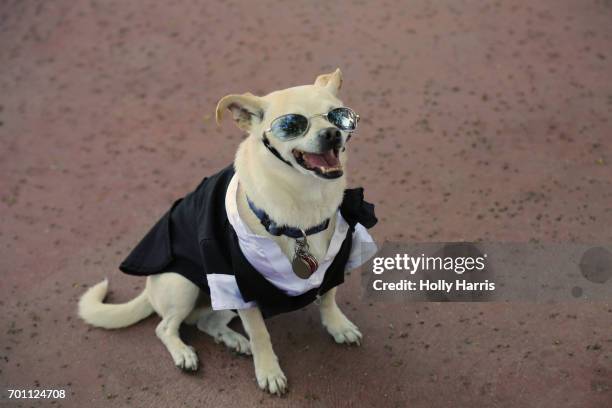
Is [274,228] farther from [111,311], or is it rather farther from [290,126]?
[111,311]

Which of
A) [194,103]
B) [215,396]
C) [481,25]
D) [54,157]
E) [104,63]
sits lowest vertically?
[215,396]

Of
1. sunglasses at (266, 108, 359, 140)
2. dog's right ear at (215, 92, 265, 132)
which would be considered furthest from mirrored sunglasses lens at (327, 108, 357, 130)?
dog's right ear at (215, 92, 265, 132)

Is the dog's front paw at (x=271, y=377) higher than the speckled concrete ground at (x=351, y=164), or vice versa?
the speckled concrete ground at (x=351, y=164)

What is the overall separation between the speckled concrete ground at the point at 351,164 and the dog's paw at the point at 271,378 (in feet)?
0.27

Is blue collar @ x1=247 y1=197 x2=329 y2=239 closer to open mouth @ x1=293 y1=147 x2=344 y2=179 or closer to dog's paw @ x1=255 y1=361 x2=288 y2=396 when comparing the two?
open mouth @ x1=293 y1=147 x2=344 y2=179

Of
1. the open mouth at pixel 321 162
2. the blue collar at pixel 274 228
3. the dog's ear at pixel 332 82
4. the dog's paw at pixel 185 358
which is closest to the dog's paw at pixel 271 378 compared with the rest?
the dog's paw at pixel 185 358

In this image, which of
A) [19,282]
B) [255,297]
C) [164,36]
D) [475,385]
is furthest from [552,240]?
[164,36]

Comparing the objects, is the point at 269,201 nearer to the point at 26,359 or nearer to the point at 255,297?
the point at 255,297

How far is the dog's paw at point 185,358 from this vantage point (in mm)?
3947

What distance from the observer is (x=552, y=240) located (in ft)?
15.3

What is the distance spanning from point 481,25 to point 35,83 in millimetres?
4463

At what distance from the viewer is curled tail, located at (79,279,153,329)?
4.22 metres

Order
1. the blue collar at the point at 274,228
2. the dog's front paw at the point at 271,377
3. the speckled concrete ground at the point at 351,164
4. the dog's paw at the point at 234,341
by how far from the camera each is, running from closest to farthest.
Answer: the blue collar at the point at 274,228, the dog's front paw at the point at 271,377, the speckled concrete ground at the point at 351,164, the dog's paw at the point at 234,341

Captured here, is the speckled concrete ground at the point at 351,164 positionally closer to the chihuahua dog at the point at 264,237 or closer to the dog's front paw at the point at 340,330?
the dog's front paw at the point at 340,330
